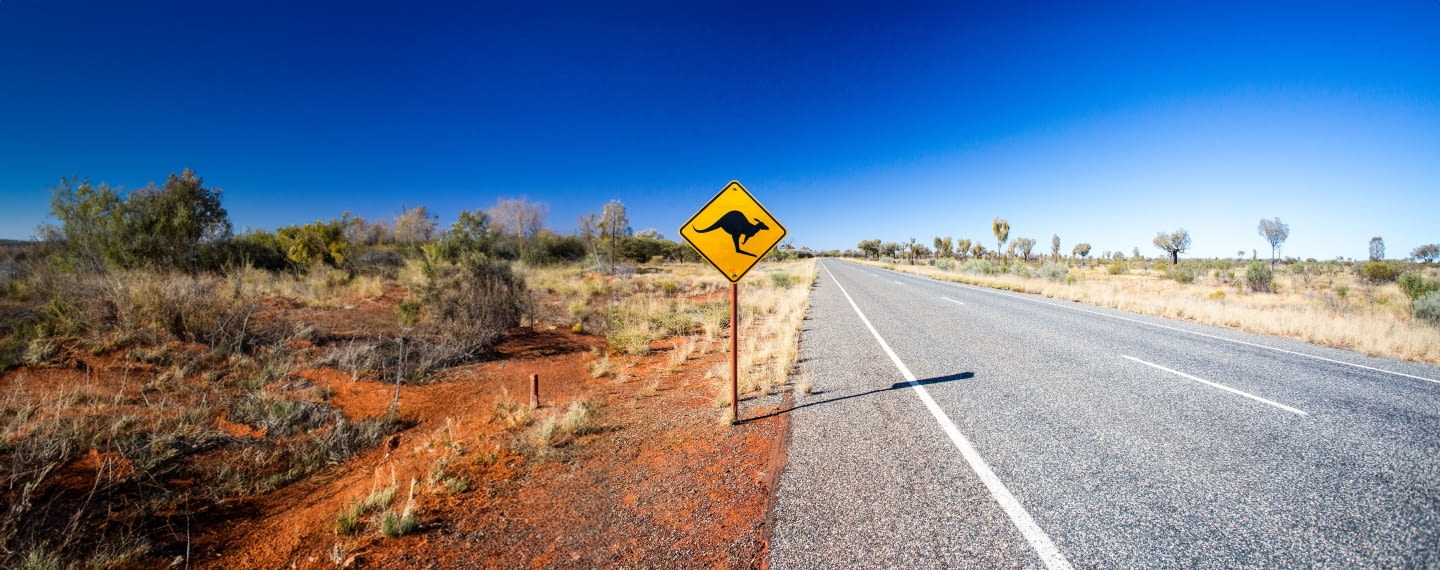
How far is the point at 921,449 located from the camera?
370 cm

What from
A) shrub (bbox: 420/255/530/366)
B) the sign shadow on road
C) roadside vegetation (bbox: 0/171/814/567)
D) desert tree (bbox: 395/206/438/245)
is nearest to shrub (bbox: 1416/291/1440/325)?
the sign shadow on road

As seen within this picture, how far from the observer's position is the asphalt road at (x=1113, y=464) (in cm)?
242

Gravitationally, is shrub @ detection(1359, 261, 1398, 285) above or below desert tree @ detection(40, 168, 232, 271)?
below

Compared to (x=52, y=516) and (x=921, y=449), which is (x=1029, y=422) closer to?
(x=921, y=449)

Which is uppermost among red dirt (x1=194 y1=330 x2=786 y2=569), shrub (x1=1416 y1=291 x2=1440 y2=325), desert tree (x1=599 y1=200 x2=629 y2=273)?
desert tree (x1=599 y1=200 x2=629 y2=273)

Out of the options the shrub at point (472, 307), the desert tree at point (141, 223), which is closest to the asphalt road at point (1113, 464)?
the shrub at point (472, 307)

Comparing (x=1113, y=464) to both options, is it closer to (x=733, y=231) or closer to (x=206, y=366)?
(x=733, y=231)

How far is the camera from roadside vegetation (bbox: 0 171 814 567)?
332 centimetres

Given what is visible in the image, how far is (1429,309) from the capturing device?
32.3 feet

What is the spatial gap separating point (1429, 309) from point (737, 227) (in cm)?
1596

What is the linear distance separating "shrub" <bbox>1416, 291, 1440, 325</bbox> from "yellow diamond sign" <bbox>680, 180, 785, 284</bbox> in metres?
15.1

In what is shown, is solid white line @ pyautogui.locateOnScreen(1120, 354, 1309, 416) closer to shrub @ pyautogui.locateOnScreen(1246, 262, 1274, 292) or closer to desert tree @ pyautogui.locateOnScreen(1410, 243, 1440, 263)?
shrub @ pyautogui.locateOnScreen(1246, 262, 1274, 292)

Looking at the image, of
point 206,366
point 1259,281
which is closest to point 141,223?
point 206,366

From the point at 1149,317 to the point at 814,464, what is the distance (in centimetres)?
1375
